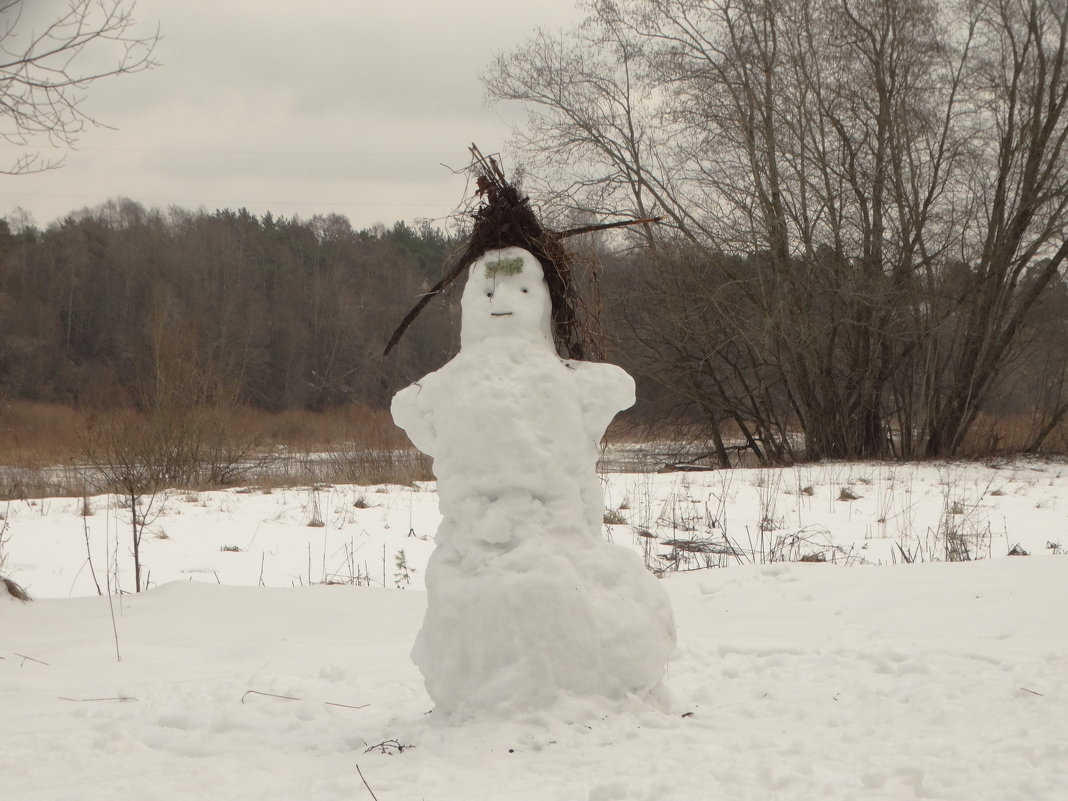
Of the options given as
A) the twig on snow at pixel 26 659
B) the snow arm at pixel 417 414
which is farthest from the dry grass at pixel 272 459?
the snow arm at pixel 417 414

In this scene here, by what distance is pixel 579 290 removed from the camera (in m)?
3.52

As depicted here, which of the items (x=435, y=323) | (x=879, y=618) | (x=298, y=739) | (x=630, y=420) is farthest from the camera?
(x=435, y=323)

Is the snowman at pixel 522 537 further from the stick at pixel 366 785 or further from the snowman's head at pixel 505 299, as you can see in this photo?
the stick at pixel 366 785

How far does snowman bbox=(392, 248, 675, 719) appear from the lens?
9.52 feet

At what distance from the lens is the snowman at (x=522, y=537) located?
2.90m

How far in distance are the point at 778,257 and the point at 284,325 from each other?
78.0 ft

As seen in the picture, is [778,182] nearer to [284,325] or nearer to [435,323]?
[435,323]

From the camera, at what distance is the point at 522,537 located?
299 cm

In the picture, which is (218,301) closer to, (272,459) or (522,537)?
(272,459)

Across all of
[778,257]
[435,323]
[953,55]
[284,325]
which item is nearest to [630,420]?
→ [778,257]

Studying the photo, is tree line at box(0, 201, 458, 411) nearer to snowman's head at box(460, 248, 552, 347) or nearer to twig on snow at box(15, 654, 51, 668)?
twig on snow at box(15, 654, 51, 668)

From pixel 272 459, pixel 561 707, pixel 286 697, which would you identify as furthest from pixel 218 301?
pixel 561 707

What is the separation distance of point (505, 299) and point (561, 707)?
4.39 ft

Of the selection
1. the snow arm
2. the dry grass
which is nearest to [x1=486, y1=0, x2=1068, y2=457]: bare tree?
the dry grass
